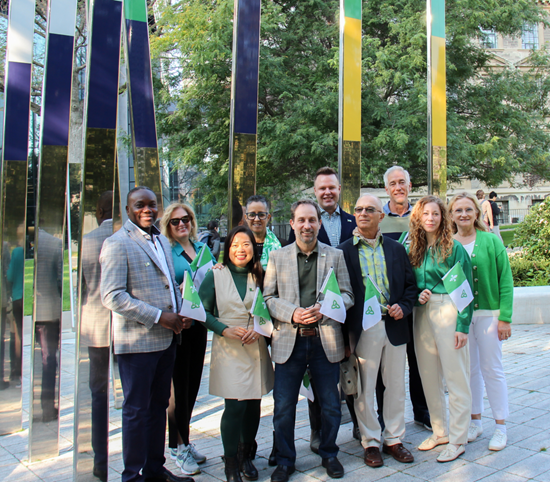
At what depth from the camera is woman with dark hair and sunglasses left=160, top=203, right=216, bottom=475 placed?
389 centimetres

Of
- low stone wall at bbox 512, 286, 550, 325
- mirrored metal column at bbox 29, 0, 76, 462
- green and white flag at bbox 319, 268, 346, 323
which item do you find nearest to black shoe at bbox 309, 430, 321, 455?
green and white flag at bbox 319, 268, 346, 323

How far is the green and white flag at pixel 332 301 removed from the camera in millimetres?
3455

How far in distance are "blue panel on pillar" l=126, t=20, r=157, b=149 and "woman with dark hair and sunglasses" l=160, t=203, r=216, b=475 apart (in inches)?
48.6

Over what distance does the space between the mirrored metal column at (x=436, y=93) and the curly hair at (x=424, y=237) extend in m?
1.71

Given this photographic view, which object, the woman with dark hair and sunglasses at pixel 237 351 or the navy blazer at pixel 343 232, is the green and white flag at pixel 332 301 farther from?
the navy blazer at pixel 343 232

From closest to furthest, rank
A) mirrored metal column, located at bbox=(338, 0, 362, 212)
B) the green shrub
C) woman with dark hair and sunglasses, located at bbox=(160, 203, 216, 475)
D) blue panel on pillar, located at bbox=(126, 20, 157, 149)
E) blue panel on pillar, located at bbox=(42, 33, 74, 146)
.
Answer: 1. woman with dark hair and sunglasses, located at bbox=(160, 203, 216, 475)
2. blue panel on pillar, located at bbox=(42, 33, 74, 146)
3. blue panel on pillar, located at bbox=(126, 20, 157, 149)
4. mirrored metal column, located at bbox=(338, 0, 362, 212)
5. the green shrub

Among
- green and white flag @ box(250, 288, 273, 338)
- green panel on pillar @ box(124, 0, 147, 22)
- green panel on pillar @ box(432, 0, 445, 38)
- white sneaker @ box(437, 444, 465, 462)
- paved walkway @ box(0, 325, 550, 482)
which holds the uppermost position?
green panel on pillar @ box(432, 0, 445, 38)

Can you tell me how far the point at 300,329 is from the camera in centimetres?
Result: 357

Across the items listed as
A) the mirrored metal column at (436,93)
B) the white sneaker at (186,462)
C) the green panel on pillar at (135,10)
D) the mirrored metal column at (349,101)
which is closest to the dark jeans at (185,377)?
the white sneaker at (186,462)

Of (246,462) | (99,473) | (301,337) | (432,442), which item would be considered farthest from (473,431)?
(99,473)

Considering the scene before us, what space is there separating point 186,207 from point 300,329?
1.40 metres

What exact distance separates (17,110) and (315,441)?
3754 millimetres

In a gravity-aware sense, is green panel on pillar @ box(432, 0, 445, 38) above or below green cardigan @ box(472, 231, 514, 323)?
above

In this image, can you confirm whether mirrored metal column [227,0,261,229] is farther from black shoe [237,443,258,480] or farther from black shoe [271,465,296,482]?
black shoe [271,465,296,482]
